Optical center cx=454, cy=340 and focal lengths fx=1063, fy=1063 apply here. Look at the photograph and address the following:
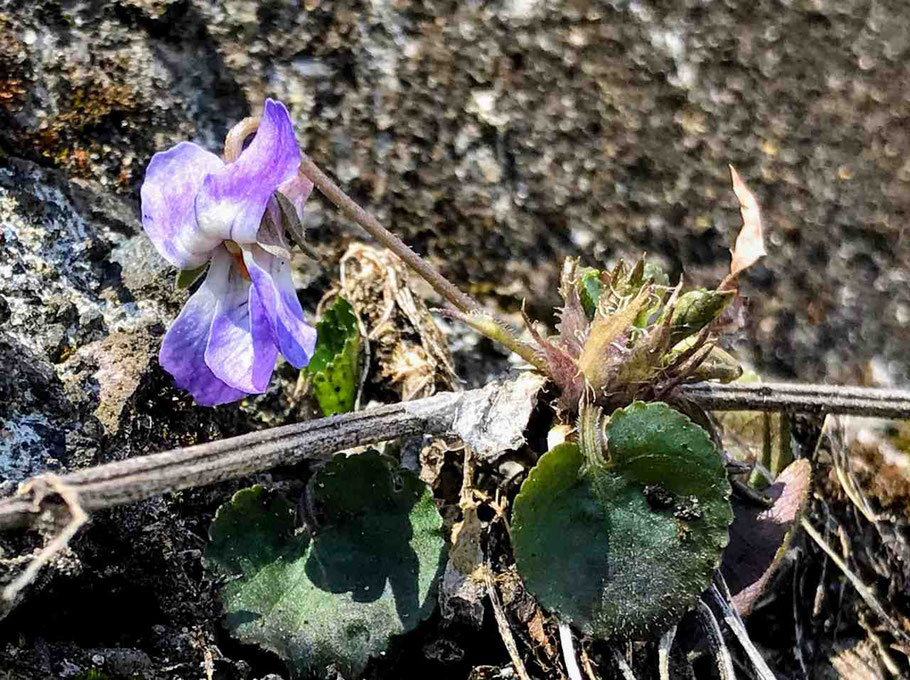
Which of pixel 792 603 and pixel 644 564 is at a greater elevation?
pixel 644 564

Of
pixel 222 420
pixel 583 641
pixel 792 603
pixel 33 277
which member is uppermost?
pixel 33 277

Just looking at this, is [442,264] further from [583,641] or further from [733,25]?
[583,641]

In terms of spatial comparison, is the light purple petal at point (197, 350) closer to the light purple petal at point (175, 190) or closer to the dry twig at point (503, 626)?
the light purple petal at point (175, 190)

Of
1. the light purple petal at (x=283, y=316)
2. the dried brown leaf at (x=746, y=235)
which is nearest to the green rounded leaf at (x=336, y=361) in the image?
the light purple petal at (x=283, y=316)

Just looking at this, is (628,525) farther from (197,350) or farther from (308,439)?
(197,350)

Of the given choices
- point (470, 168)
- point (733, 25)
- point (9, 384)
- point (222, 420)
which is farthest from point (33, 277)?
point (733, 25)

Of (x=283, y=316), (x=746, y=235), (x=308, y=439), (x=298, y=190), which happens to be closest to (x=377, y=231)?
(x=298, y=190)

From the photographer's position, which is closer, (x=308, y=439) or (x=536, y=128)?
(x=308, y=439)
